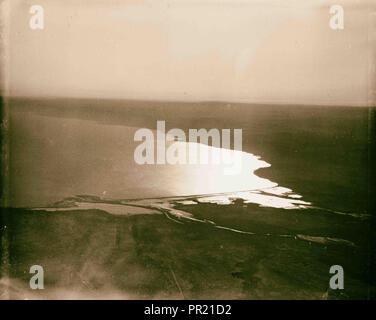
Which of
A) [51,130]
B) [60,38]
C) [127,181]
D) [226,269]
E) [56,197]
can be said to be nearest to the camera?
[226,269]

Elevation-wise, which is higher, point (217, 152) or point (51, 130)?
point (51, 130)

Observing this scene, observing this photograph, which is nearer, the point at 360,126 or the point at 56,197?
the point at 56,197

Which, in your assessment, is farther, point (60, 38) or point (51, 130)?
point (51, 130)

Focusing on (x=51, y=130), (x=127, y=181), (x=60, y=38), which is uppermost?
(x=60, y=38)

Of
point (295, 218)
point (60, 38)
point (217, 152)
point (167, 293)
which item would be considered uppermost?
point (60, 38)

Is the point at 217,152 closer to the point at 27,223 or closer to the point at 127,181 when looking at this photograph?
the point at 127,181

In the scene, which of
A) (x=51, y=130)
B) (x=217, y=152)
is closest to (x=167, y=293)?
(x=217, y=152)

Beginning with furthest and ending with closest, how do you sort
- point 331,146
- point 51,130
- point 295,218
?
point 51,130 < point 331,146 < point 295,218

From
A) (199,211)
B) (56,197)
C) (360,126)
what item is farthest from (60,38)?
(360,126)

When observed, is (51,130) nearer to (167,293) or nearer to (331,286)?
(167,293)
